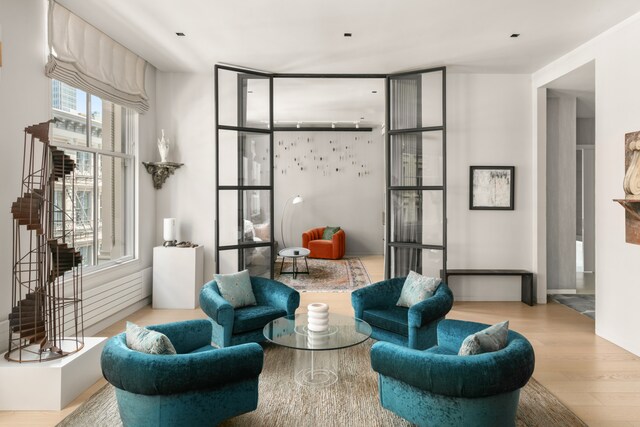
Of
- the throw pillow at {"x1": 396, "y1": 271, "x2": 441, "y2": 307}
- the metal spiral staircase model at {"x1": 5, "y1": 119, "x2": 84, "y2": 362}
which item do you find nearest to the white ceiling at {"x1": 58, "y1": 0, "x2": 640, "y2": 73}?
the metal spiral staircase model at {"x1": 5, "y1": 119, "x2": 84, "y2": 362}

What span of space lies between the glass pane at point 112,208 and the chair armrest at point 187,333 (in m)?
2.26

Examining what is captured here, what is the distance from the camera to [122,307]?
4.73 metres

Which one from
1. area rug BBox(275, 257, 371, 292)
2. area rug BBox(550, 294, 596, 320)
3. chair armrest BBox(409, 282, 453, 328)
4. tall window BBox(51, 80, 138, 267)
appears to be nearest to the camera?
chair armrest BBox(409, 282, 453, 328)

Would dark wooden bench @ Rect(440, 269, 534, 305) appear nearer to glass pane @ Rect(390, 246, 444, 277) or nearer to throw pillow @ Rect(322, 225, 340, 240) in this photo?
glass pane @ Rect(390, 246, 444, 277)

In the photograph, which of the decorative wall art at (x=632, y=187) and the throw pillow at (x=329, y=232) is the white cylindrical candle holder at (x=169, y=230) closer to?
the throw pillow at (x=329, y=232)

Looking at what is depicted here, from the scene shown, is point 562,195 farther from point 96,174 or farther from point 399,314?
point 96,174

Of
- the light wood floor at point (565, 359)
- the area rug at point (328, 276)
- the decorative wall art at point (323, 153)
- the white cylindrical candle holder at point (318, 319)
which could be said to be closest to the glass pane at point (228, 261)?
the light wood floor at point (565, 359)

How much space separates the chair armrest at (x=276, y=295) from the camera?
3848 mm

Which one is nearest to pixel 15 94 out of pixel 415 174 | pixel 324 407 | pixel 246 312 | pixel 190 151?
pixel 190 151

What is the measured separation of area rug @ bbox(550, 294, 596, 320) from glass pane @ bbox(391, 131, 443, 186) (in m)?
2.42

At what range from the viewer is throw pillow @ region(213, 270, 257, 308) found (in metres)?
3.85

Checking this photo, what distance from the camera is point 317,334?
3.07m

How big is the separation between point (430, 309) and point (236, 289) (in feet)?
5.92

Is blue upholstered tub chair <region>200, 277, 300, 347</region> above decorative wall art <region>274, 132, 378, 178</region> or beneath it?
beneath
